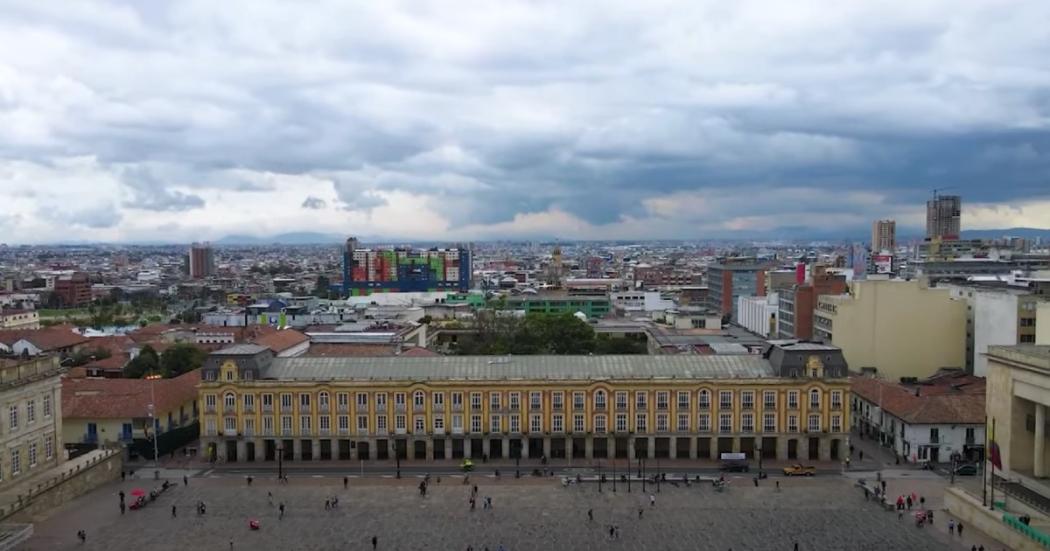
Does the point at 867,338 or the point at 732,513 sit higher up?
the point at 867,338

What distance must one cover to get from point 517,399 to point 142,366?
5162 centimetres

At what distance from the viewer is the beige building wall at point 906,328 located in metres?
102

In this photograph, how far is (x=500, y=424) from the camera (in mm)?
74500

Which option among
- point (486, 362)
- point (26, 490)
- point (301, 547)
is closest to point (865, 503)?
point (486, 362)

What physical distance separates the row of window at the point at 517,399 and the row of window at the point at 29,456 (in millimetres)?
12153

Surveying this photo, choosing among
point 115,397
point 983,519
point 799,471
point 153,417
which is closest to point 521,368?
point 799,471

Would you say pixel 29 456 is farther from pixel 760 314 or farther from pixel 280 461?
pixel 760 314

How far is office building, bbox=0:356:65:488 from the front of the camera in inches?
2475

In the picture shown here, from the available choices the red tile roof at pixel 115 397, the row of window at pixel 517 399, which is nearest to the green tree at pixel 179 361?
the red tile roof at pixel 115 397

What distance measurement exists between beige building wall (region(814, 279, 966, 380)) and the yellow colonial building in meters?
31.0

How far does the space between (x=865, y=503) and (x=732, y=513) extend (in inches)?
408

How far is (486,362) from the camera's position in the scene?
78750 millimetres

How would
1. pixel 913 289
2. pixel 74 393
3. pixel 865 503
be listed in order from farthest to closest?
pixel 913 289 < pixel 74 393 < pixel 865 503

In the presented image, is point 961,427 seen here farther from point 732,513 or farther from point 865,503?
point 732,513
